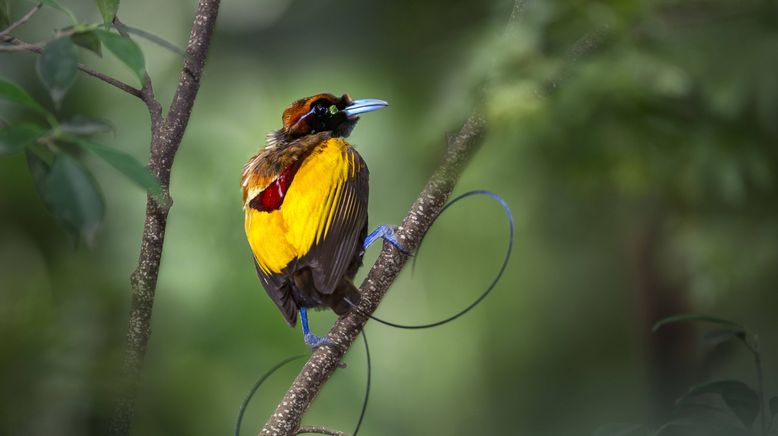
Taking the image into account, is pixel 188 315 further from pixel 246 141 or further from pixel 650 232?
pixel 650 232

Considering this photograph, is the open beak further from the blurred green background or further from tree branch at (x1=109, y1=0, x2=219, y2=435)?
the blurred green background

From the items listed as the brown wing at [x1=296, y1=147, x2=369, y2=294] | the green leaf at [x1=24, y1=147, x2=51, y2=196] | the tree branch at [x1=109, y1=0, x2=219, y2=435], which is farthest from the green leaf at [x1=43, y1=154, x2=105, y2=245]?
the brown wing at [x1=296, y1=147, x2=369, y2=294]

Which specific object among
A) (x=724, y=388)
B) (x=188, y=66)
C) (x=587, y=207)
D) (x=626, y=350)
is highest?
(x=188, y=66)

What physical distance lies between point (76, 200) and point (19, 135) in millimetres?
77

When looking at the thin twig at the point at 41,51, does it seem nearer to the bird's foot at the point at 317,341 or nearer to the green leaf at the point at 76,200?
the green leaf at the point at 76,200

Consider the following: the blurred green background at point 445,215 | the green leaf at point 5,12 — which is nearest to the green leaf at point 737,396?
the green leaf at point 5,12

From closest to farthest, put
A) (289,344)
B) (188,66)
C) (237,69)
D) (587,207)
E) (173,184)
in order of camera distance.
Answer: (188,66) → (173,184) → (289,344) → (587,207) → (237,69)

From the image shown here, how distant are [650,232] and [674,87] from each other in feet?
3.93

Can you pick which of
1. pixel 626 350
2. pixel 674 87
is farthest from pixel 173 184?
pixel 626 350

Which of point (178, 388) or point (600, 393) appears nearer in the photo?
point (178, 388)

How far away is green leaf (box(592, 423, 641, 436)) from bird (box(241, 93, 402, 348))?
1.13 ft

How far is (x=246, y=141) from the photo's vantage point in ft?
10.5

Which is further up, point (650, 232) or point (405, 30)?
point (405, 30)

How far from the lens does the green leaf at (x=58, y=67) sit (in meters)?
0.71
